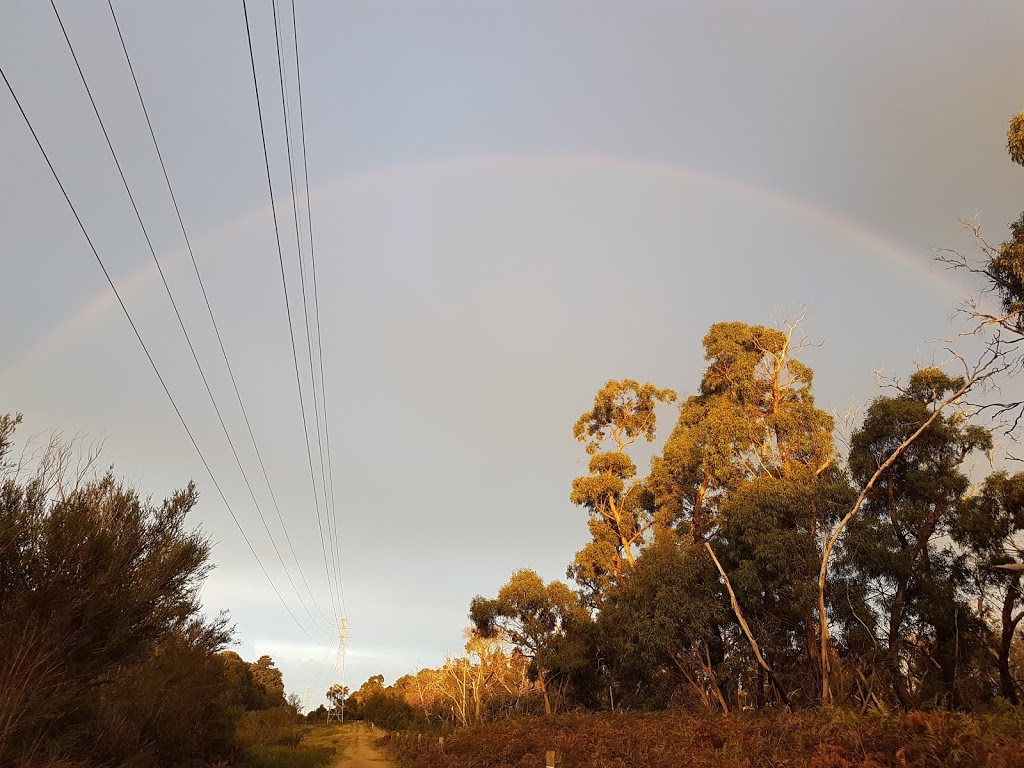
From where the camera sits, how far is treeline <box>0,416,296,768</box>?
9719 millimetres

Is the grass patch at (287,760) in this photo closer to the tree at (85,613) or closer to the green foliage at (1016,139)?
the tree at (85,613)

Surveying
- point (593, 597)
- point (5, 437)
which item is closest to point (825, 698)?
point (593, 597)

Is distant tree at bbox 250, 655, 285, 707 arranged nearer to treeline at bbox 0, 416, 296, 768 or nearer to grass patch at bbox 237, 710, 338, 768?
grass patch at bbox 237, 710, 338, 768

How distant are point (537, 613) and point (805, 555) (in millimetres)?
18025

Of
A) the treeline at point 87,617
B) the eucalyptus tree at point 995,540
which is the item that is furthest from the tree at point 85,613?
the eucalyptus tree at point 995,540

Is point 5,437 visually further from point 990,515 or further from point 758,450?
point 990,515

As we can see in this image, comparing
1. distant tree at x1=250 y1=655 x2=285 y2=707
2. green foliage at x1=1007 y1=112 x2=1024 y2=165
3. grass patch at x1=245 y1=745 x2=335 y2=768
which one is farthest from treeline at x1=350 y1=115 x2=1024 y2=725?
distant tree at x1=250 y1=655 x2=285 y2=707

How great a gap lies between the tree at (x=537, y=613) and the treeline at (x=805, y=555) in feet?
7.73

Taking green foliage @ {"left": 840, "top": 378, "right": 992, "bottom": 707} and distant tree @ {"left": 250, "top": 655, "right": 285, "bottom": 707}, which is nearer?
green foliage @ {"left": 840, "top": 378, "right": 992, "bottom": 707}

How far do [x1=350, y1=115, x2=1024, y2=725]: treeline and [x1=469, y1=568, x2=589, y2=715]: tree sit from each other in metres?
2.36

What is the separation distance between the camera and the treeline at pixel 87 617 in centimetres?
972

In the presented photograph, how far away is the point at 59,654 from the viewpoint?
1039cm

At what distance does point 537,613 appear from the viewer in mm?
33375

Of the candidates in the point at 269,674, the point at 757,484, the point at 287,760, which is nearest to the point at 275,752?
the point at 287,760
